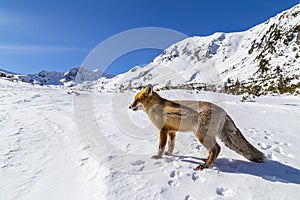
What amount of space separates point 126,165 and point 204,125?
192 cm

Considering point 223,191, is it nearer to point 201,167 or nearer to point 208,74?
point 201,167

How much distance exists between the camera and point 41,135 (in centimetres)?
658

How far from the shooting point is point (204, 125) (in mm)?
4438

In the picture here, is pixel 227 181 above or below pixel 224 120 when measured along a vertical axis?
below

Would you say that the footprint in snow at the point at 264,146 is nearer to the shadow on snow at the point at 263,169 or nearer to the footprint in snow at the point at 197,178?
the shadow on snow at the point at 263,169

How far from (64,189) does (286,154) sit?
5226mm

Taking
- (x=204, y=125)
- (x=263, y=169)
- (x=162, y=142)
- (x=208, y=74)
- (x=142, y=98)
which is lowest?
(x=263, y=169)

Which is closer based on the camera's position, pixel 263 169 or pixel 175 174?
pixel 175 174

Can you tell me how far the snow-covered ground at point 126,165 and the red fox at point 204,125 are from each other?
29 cm

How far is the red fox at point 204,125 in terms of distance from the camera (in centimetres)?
442

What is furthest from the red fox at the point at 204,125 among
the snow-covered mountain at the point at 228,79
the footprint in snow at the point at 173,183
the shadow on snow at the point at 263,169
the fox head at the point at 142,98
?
the snow-covered mountain at the point at 228,79

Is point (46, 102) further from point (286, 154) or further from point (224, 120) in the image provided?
point (286, 154)

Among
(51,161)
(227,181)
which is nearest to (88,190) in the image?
(51,161)

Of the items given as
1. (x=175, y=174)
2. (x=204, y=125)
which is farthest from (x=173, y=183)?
(x=204, y=125)
